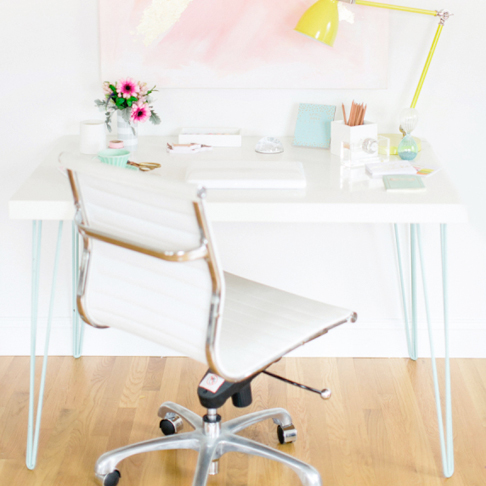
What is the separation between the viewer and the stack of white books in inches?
76.5

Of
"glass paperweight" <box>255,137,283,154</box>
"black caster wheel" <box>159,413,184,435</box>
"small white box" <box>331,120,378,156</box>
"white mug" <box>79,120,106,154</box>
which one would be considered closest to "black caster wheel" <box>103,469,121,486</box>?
"black caster wheel" <box>159,413,184,435</box>

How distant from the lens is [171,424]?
2039 millimetres

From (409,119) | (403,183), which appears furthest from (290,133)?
(403,183)

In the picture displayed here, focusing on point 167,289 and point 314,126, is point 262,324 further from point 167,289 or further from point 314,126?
point 314,126

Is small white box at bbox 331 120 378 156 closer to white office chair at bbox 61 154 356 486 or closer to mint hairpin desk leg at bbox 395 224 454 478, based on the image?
mint hairpin desk leg at bbox 395 224 454 478

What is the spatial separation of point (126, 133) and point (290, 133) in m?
0.59

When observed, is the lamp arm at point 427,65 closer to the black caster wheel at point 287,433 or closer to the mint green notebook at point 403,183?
the mint green notebook at point 403,183

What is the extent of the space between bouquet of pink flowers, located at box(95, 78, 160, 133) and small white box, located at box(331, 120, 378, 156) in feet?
1.96

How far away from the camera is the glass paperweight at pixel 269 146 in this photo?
2.20 meters

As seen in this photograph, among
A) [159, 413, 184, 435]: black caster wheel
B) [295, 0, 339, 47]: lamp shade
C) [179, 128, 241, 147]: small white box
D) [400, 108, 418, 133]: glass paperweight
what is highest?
[295, 0, 339, 47]: lamp shade

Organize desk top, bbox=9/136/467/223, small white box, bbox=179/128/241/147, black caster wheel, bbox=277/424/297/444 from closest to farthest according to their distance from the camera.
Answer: desk top, bbox=9/136/467/223
black caster wheel, bbox=277/424/297/444
small white box, bbox=179/128/241/147

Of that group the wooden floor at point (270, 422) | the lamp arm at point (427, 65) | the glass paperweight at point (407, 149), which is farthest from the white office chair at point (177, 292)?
the lamp arm at point (427, 65)

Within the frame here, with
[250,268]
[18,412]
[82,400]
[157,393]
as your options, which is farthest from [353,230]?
[18,412]

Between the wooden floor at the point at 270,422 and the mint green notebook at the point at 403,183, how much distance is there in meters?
0.81
